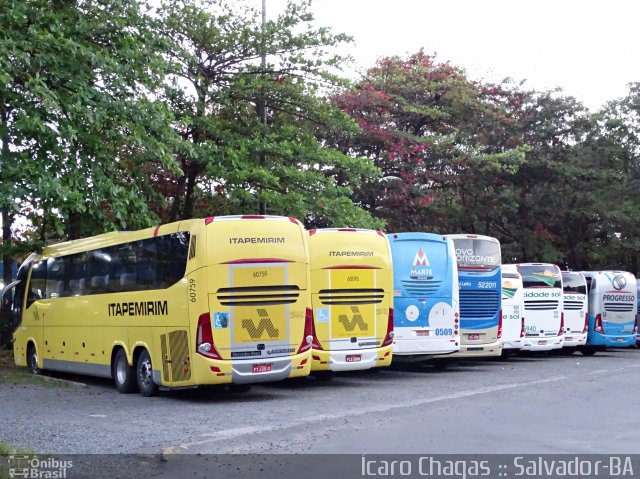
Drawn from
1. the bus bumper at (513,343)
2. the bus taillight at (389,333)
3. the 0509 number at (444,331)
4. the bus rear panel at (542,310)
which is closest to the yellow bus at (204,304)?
the bus taillight at (389,333)

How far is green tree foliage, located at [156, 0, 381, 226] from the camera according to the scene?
74.9ft

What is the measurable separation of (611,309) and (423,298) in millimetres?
11654

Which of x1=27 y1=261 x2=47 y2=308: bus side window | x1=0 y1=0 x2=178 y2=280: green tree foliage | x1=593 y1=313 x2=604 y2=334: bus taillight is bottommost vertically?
x1=593 y1=313 x2=604 y2=334: bus taillight

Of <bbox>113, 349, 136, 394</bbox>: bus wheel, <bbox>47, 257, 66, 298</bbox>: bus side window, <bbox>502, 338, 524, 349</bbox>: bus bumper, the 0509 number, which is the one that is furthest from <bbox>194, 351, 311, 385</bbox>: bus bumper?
<bbox>502, 338, 524, 349</bbox>: bus bumper

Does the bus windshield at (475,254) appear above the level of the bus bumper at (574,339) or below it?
above

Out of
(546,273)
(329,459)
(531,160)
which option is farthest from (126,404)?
(531,160)

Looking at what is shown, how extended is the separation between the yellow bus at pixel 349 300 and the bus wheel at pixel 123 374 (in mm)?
3455

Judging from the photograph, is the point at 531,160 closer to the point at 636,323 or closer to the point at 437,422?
the point at 636,323

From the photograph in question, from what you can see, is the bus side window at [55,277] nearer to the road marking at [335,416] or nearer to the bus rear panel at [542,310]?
the road marking at [335,416]

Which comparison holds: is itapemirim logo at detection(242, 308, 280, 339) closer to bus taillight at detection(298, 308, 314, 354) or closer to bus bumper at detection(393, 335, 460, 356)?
bus taillight at detection(298, 308, 314, 354)

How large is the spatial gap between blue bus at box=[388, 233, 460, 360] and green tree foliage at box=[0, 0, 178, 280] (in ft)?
19.0

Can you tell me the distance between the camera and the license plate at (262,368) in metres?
15.4

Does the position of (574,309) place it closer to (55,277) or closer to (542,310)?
(542,310)

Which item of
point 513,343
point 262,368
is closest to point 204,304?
point 262,368
